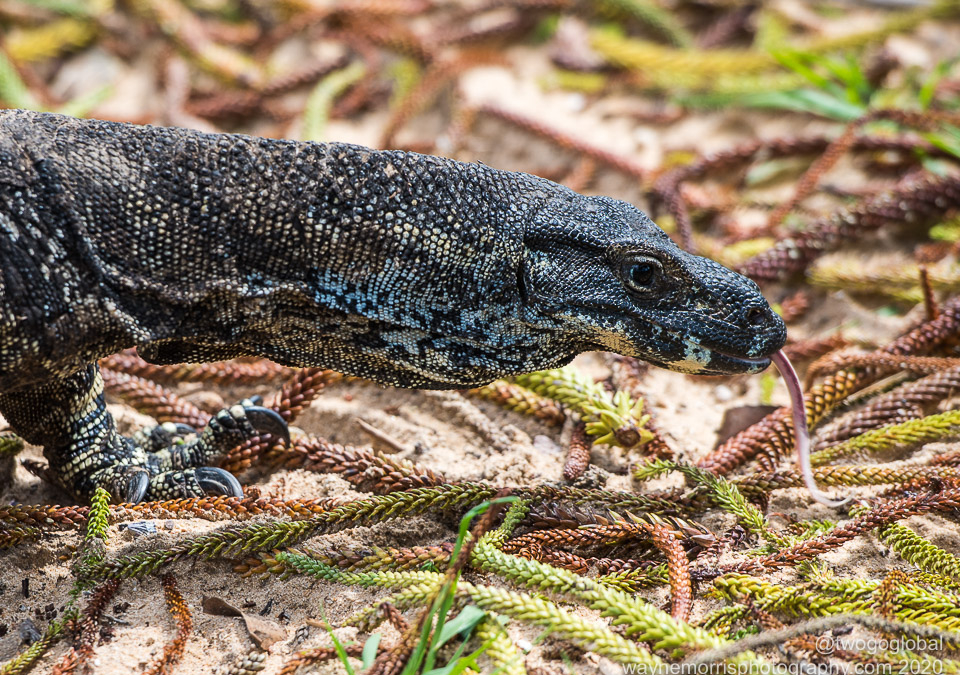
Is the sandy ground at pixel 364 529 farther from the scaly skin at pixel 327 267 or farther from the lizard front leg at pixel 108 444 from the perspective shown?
the scaly skin at pixel 327 267

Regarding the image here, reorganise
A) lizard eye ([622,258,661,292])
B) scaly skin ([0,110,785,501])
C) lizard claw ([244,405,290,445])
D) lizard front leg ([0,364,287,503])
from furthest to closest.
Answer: lizard claw ([244,405,290,445])
lizard front leg ([0,364,287,503])
lizard eye ([622,258,661,292])
scaly skin ([0,110,785,501])

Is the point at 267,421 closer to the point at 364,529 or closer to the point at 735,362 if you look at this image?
the point at 364,529

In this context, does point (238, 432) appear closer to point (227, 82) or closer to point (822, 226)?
point (822, 226)

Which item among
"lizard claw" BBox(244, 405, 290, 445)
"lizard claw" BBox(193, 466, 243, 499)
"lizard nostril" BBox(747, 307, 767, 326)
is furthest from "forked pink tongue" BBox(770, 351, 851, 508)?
"lizard claw" BBox(193, 466, 243, 499)

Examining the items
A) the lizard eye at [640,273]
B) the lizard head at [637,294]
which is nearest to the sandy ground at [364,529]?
the lizard head at [637,294]

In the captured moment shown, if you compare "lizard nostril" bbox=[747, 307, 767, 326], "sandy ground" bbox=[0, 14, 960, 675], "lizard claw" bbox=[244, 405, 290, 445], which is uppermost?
"lizard nostril" bbox=[747, 307, 767, 326]

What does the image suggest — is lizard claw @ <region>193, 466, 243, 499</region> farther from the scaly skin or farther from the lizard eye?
the lizard eye
